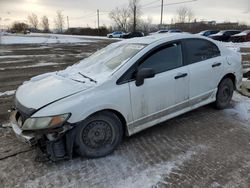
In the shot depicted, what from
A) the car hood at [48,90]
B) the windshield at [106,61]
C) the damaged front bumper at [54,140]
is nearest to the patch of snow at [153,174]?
the damaged front bumper at [54,140]

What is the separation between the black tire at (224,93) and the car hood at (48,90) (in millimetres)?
2761

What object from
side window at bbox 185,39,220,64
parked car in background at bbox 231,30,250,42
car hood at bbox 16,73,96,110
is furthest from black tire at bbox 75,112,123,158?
parked car in background at bbox 231,30,250,42

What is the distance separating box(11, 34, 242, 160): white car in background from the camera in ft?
10.5

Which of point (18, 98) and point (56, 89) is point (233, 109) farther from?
point (18, 98)

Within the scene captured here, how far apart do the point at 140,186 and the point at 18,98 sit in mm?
2041

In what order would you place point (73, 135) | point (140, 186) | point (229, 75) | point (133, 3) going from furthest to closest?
point (133, 3), point (229, 75), point (73, 135), point (140, 186)

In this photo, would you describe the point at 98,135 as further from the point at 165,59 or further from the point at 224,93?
the point at 224,93

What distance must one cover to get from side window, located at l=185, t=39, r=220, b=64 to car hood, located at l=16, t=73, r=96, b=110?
191 cm

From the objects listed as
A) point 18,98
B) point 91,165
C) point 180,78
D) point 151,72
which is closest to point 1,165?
point 18,98

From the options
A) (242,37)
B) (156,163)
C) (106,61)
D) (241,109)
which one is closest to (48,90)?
(106,61)

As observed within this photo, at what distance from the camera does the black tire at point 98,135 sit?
11.1ft

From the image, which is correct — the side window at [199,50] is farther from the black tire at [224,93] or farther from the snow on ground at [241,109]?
the snow on ground at [241,109]

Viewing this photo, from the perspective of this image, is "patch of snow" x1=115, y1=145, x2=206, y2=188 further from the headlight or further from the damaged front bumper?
the headlight

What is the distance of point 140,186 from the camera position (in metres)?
2.96
